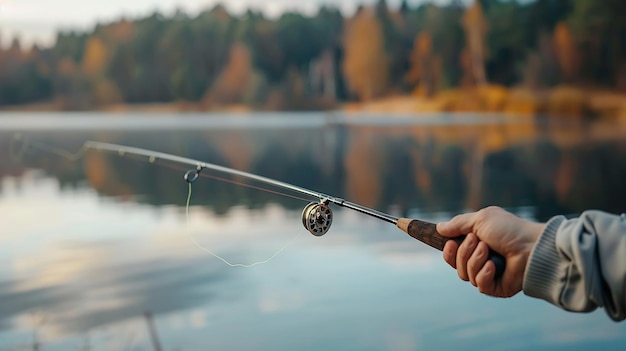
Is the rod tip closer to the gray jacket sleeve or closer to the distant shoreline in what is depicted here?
the gray jacket sleeve

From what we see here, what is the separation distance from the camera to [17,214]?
7.11 meters

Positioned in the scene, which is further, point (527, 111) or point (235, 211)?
point (527, 111)

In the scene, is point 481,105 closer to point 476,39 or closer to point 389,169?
point 476,39

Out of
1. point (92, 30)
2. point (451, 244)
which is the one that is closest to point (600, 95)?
point (92, 30)

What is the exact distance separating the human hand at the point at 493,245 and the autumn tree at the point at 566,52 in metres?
20.8

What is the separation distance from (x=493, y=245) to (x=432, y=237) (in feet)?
0.53

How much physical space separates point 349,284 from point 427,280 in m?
0.40

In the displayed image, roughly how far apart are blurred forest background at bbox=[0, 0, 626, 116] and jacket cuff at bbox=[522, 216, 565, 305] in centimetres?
2115

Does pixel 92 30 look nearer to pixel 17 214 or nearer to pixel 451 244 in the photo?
pixel 17 214

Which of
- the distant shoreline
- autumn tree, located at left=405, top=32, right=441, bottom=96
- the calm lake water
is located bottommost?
the calm lake water

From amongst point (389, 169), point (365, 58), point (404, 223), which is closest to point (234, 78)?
point (365, 58)

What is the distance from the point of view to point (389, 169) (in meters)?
11.2

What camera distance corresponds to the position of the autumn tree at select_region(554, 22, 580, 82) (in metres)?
21.2

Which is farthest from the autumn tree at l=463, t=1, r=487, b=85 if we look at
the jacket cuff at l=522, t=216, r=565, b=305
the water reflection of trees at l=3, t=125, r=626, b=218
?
the jacket cuff at l=522, t=216, r=565, b=305
